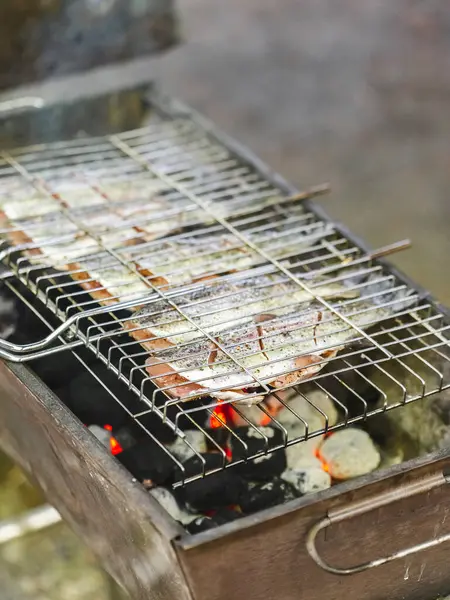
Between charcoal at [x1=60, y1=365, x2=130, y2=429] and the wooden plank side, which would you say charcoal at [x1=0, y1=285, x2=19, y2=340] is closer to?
charcoal at [x1=60, y1=365, x2=130, y2=429]

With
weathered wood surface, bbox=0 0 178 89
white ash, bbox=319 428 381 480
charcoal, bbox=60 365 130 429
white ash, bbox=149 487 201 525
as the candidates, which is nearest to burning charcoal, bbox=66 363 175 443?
charcoal, bbox=60 365 130 429

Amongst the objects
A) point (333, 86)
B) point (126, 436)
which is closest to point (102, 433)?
point (126, 436)

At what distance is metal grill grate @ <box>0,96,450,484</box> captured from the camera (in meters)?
1.95

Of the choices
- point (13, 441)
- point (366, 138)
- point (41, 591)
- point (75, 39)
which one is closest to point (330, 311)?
point (13, 441)

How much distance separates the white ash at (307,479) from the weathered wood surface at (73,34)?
2.04 metres

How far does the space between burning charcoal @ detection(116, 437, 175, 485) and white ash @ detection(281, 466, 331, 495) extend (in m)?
0.30

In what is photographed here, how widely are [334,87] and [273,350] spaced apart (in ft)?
8.45

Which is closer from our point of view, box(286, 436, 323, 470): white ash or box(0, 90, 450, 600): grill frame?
box(0, 90, 450, 600): grill frame

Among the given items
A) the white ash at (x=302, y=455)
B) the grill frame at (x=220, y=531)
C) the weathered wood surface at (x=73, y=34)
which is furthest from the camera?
the weathered wood surface at (x=73, y=34)

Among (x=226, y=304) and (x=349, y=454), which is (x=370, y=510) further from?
(x=226, y=304)

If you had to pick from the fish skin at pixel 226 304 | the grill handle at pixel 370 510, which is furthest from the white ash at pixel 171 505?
the grill handle at pixel 370 510

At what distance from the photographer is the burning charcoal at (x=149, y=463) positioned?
2.08 meters

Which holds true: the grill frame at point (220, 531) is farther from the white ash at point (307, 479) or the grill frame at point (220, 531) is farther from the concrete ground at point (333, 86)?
the concrete ground at point (333, 86)

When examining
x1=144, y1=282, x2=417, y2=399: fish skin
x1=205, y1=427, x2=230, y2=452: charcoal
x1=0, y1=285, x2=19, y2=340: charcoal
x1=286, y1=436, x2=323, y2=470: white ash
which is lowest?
x1=286, y1=436, x2=323, y2=470: white ash
